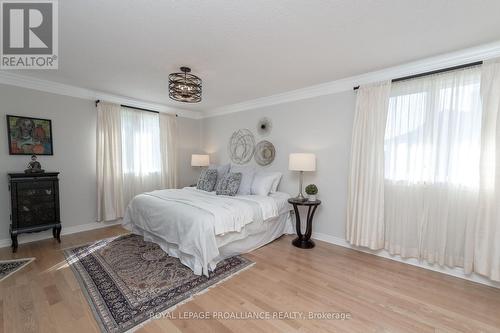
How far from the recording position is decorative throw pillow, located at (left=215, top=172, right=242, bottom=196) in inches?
142

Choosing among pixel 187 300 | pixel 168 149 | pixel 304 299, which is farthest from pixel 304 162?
pixel 168 149

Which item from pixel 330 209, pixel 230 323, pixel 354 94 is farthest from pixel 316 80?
pixel 230 323

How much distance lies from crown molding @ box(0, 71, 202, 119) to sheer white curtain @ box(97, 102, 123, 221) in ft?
0.57

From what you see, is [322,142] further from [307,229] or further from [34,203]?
[34,203]

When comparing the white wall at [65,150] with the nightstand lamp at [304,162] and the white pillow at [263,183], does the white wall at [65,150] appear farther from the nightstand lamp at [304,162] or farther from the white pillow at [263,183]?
the nightstand lamp at [304,162]

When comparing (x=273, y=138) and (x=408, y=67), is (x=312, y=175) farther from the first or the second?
(x=408, y=67)

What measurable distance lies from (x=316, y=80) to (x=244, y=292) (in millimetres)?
2966

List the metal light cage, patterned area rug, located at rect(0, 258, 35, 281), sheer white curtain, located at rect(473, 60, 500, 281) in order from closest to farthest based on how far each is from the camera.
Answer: sheer white curtain, located at rect(473, 60, 500, 281), patterned area rug, located at rect(0, 258, 35, 281), the metal light cage

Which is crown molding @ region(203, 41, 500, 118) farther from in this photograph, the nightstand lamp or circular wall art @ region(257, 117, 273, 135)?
the nightstand lamp

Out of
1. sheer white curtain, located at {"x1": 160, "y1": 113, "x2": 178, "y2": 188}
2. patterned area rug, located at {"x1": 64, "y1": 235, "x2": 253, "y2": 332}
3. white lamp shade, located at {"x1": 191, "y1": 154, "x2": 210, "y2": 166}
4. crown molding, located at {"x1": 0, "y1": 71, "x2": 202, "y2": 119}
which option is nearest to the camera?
patterned area rug, located at {"x1": 64, "y1": 235, "x2": 253, "y2": 332}

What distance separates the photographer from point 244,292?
83.9 inches

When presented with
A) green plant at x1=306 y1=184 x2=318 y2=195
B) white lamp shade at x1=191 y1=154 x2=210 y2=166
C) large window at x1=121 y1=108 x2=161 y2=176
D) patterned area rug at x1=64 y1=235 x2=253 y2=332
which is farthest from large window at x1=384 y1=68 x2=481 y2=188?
large window at x1=121 y1=108 x2=161 y2=176

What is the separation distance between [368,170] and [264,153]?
190cm

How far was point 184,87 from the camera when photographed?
2.60m
